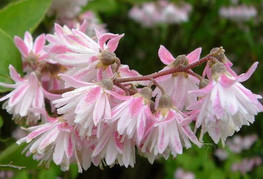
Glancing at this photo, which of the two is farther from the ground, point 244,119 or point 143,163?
point 244,119

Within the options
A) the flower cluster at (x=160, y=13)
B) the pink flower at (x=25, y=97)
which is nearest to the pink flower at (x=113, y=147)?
the pink flower at (x=25, y=97)

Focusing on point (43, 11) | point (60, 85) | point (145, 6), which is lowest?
point (145, 6)

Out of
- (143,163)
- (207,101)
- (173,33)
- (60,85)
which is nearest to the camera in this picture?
(207,101)

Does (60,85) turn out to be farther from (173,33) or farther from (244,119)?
(173,33)

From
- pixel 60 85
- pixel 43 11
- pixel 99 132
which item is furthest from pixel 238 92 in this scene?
pixel 43 11

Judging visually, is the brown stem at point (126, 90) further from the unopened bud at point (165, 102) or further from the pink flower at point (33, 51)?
the pink flower at point (33, 51)

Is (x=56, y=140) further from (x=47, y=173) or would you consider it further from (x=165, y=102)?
(x=47, y=173)

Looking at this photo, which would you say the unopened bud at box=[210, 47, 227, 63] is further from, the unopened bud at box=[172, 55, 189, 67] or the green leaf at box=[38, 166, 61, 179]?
the green leaf at box=[38, 166, 61, 179]
